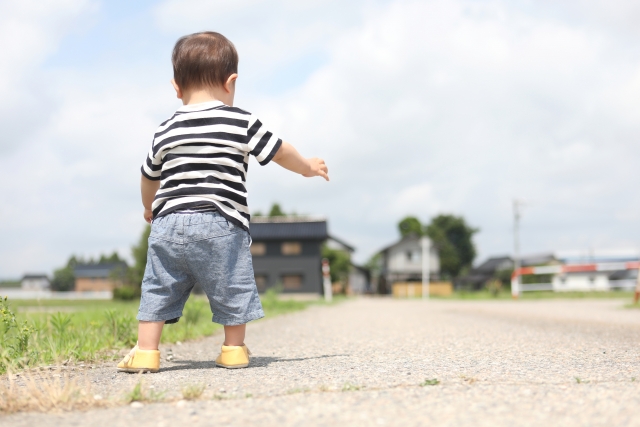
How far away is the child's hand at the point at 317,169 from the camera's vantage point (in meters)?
3.43

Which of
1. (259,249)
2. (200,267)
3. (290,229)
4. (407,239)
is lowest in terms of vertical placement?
(200,267)

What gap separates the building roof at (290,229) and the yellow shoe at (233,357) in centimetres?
3554

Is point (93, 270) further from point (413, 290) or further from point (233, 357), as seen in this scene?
point (233, 357)

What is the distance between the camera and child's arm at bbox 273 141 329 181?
130 inches

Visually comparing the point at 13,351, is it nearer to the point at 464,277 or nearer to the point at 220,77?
the point at 220,77

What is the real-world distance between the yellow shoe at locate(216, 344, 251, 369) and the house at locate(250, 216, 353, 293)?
3563cm

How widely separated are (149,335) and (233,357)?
1.41 feet

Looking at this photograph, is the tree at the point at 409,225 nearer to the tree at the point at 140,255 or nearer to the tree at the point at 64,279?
the tree at the point at 140,255

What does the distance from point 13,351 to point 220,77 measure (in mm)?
2004

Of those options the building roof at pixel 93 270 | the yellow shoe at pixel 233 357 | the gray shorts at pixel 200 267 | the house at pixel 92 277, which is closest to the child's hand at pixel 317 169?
the gray shorts at pixel 200 267

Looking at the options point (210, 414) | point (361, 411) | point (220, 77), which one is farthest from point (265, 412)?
point (220, 77)

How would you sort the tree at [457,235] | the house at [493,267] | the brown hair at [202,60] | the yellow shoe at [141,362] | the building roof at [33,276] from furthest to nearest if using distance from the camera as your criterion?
the building roof at [33,276] → the house at [493,267] → the tree at [457,235] → the brown hair at [202,60] → the yellow shoe at [141,362]

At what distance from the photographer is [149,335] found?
10.1 feet

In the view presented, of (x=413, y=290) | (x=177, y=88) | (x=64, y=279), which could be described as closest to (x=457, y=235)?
(x=413, y=290)
